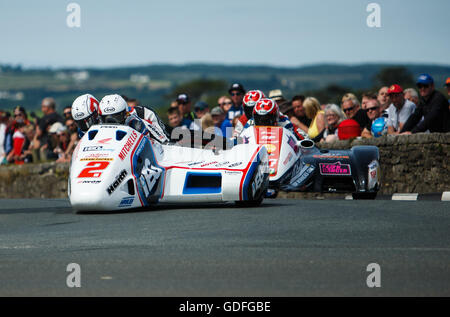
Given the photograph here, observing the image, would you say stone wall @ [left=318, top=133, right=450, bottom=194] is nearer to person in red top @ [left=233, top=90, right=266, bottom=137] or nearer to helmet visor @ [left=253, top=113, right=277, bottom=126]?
person in red top @ [left=233, top=90, right=266, bottom=137]

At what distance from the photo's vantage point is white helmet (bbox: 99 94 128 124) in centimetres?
1103

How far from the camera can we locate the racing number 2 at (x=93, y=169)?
33.4ft

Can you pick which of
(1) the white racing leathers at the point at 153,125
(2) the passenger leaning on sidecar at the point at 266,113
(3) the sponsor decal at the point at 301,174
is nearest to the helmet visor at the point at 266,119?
(2) the passenger leaning on sidecar at the point at 266,113

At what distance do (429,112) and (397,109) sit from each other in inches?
32.7

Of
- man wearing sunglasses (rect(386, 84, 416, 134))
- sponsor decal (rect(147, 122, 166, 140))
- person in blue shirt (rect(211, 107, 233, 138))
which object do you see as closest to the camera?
sponsor decal (rect(147, 122, 166, 140))

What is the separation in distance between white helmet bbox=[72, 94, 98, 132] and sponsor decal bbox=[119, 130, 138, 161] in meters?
1.05

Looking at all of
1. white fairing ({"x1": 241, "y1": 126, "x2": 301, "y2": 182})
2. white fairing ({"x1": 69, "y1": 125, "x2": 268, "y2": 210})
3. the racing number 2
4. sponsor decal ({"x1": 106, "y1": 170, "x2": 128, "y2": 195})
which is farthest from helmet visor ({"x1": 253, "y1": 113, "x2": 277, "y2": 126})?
the racing number 2

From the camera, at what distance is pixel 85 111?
37.6ft

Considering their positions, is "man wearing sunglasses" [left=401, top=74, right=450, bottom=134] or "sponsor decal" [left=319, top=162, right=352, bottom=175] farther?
"man wearing sunglasses" [left=401, top=74, right=450, bottom=134]

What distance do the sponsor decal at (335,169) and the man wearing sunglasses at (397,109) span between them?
80.3 inches

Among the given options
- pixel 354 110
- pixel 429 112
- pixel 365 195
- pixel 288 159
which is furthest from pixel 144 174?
pixel 354 110

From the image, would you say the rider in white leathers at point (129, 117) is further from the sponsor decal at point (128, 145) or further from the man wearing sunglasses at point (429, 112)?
the man wearing sunglasses at point (429, 112)
